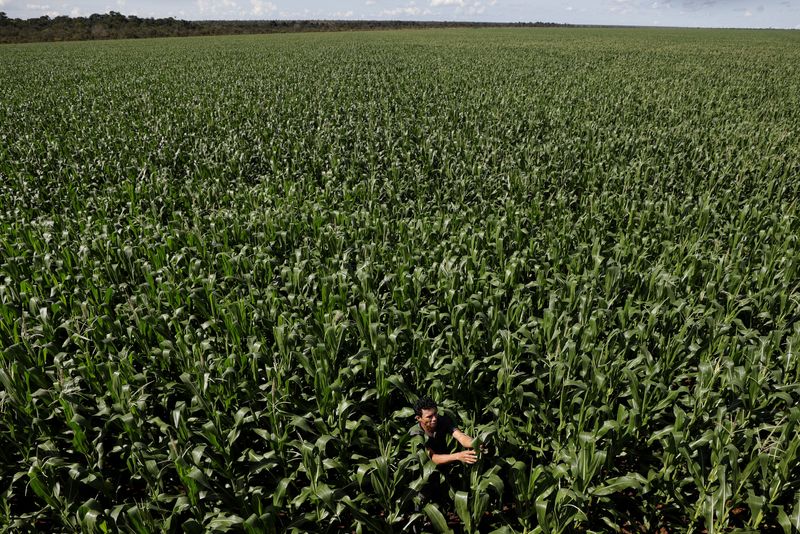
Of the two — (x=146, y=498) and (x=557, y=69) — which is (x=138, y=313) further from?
(x=557, y=69)

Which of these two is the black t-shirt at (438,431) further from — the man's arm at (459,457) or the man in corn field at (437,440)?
the man's arm at (459,457)

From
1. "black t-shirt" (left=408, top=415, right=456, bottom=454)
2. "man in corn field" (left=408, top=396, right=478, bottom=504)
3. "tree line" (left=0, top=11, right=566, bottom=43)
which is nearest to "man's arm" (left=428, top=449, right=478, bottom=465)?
"man in corn field" (left=408, top=396, right=478, bottom=504)

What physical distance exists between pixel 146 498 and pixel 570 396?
350 cm

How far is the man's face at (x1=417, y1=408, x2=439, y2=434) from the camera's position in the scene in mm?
3221

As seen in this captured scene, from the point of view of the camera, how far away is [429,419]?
3.24 m

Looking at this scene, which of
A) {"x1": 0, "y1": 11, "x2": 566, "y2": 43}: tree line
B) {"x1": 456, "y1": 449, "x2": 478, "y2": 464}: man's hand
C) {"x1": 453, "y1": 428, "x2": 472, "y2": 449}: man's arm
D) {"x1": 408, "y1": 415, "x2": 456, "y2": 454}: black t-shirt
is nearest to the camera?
{"x1": 456, "y1": 449, "x2": 478, "y2": 464}: man's hand

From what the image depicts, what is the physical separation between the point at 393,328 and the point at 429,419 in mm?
1510

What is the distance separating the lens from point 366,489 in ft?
11.6

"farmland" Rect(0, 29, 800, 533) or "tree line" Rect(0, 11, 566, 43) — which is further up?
"tree line" Rect(0, 11, 566, 43)


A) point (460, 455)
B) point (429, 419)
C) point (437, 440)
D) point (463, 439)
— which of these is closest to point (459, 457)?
point (460, 455)

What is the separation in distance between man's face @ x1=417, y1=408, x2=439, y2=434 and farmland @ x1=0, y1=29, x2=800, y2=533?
15 cm

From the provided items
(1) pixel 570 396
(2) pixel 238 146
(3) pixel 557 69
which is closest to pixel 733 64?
(3) pixel 557 69

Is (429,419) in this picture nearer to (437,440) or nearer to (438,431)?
(438,431)

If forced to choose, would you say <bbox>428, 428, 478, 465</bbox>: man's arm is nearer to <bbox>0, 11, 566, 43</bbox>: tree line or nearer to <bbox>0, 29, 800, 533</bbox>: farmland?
<bbox>0, 29, 800, 533</bbox>: farmland
